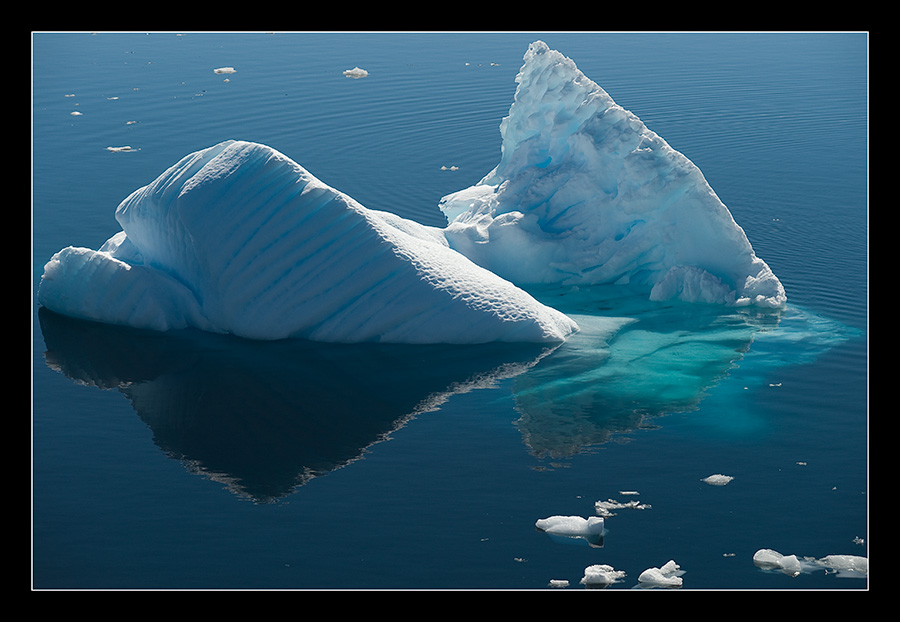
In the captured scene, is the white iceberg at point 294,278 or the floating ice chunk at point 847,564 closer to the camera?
the floating ice chunk at point 847,564

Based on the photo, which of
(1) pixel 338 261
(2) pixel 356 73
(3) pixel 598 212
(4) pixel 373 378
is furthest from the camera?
(2) pixel 356 73

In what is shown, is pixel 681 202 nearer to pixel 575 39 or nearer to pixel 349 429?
pixel 349 429

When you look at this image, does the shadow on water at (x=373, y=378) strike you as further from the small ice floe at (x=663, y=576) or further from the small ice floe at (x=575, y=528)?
the small ice floe at (x=663, y=576)

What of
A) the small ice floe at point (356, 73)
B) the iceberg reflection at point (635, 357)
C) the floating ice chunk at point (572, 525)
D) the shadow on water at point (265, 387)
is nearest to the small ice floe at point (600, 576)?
the floating ice chunk at point (572, 525)

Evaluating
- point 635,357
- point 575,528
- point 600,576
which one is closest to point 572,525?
point 575,528

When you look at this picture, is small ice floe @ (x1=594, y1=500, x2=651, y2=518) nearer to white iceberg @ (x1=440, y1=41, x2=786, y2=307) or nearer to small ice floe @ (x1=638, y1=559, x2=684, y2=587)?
small ice floe @ (x1=638, y1=559, x2=684, y2=587)

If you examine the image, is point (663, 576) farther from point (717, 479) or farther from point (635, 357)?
point (635, 357)
